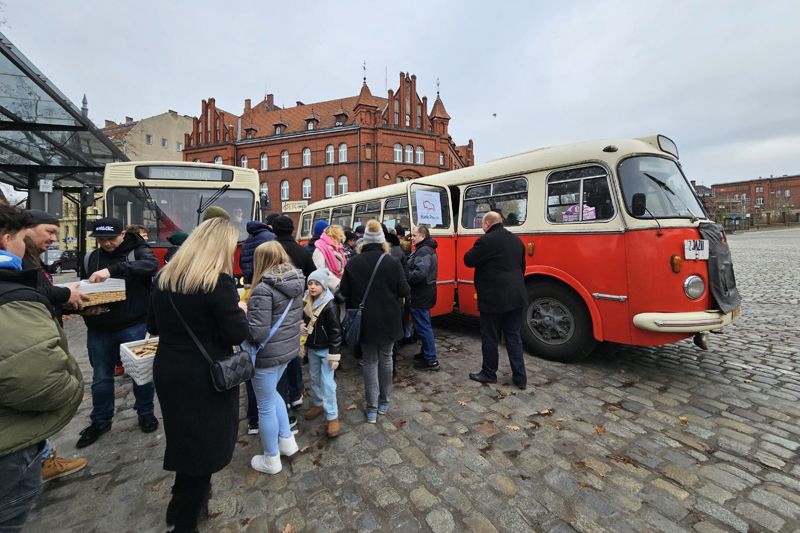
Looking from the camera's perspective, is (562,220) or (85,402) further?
(562,220)

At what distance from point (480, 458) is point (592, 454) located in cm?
96

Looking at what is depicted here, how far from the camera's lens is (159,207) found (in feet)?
21.8

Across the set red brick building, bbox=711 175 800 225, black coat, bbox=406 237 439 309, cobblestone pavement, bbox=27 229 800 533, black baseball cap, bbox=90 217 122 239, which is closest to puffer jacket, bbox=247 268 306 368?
cobblestone pavement, bbox=27 229 800 533

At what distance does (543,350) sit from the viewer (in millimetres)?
5254

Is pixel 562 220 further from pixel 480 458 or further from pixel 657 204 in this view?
pixel 480 458

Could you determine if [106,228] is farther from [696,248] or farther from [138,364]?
[696,248]

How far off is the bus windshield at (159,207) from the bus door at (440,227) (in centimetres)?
342

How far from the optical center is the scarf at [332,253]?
459cm

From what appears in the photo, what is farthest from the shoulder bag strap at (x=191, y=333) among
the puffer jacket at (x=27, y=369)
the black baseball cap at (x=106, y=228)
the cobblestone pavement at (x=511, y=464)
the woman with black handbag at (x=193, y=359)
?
the black baseball cap at (x=106, y=228)

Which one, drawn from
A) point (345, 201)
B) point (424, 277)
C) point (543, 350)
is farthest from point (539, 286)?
point (345, 201)

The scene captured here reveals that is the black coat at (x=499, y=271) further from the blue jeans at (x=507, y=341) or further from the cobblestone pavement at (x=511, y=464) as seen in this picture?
the cobblestone pavement at (x=511, y=464)

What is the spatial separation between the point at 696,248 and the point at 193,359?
16.9 ft

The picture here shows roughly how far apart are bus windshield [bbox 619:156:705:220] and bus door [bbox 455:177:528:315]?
→ 136 centimetres

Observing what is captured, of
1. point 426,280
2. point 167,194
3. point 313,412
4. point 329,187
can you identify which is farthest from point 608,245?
point 329,187
